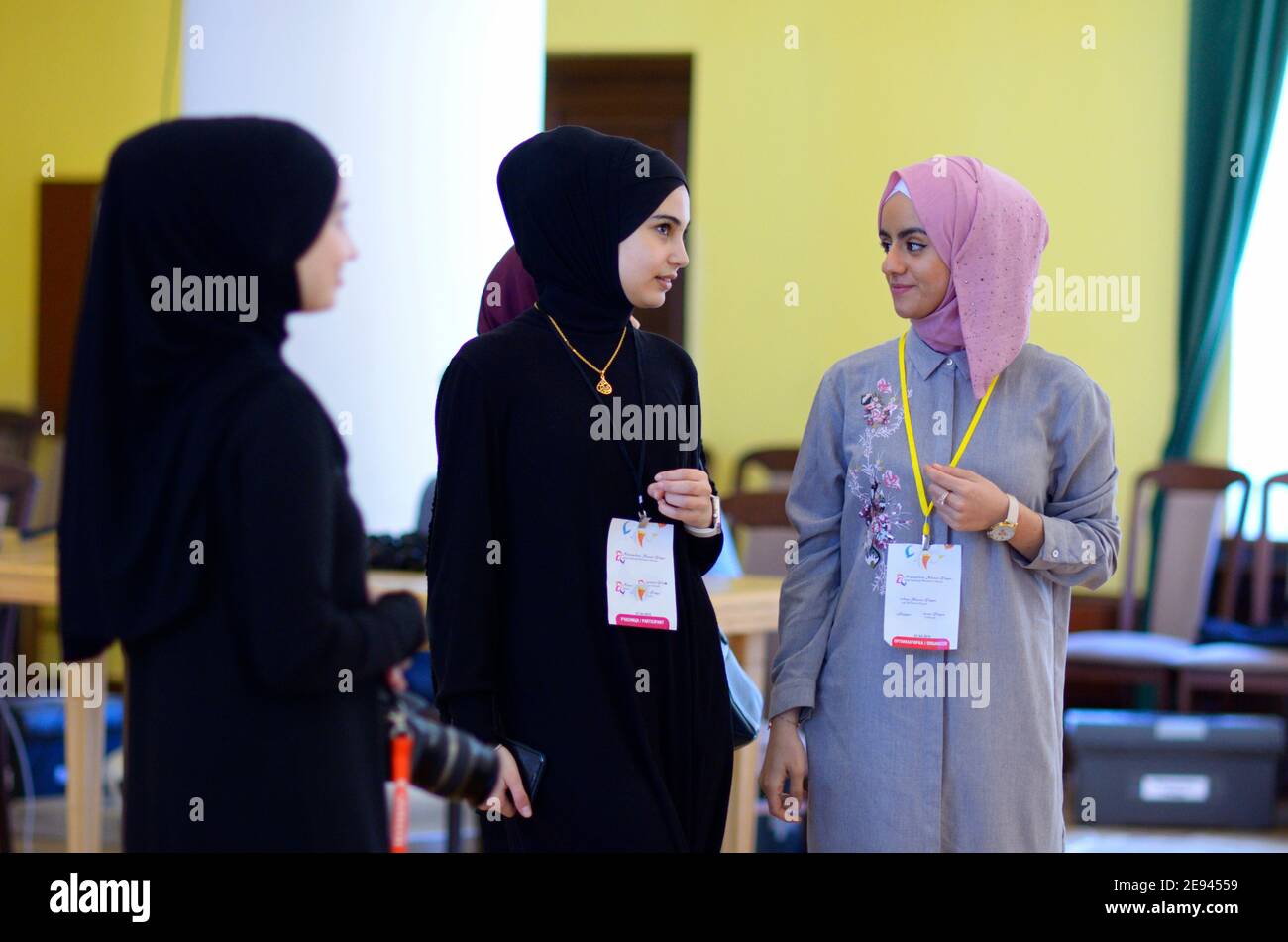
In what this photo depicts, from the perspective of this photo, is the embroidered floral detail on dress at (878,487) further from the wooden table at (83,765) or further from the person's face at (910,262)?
the wooden table at (83,765)

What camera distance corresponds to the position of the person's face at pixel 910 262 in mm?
1826

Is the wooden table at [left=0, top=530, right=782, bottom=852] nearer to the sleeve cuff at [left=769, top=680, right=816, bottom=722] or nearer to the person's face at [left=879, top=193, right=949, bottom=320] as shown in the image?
→ the sleeve cuff at [left=769, top=680, right=816, bottom=722]

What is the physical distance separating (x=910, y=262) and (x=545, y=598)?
0.65m

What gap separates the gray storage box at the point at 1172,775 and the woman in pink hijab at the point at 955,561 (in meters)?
2.71

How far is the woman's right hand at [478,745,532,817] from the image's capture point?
1666 millimetres

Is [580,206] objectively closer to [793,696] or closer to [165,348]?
[165,348]

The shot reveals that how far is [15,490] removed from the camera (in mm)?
3811

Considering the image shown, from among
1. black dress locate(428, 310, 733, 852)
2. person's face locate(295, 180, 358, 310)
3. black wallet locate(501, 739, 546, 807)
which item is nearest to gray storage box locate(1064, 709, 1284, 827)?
black dress locate(428, 310, 733, 852)

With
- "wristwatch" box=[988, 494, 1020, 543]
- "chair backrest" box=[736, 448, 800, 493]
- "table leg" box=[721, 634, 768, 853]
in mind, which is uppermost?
"chair backrest" box=[736, 448, 800, 493]

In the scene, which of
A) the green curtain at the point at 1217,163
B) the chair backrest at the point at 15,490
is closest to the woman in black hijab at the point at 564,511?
the chair backrest at the point at 15,490

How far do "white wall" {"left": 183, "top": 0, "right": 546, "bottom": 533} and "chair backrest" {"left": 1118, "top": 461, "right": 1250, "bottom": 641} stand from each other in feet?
10.5

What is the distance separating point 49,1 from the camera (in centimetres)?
230

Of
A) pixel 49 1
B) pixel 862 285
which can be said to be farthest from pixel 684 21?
pixel 49 1
